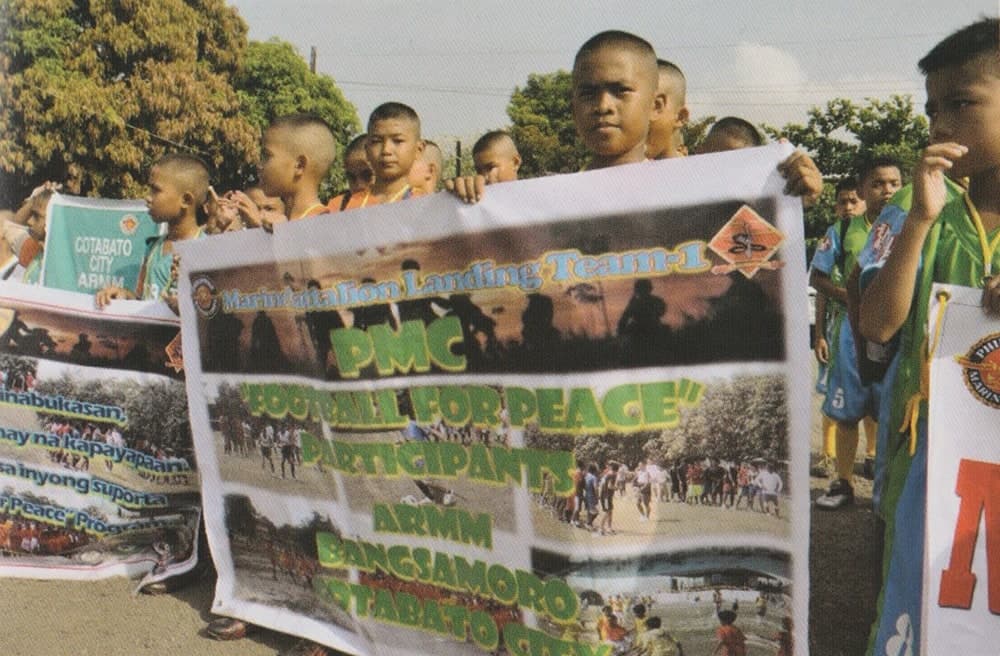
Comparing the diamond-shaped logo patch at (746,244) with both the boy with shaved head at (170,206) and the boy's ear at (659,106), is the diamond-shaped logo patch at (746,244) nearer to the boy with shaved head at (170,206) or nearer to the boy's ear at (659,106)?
the boy's ear at (659,106)

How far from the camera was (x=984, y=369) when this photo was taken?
6.34ft

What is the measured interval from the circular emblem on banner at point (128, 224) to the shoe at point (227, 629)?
3.52 m

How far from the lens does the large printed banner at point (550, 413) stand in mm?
2197

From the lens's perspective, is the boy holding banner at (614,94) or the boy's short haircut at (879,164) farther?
the boy's short haircut at (879,164)

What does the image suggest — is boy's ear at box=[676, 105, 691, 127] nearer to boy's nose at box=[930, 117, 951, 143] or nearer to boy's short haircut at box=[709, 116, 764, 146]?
boy's short haircut at box=[709, 116, 764, 146]

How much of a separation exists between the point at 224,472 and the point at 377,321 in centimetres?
110

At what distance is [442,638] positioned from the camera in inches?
107

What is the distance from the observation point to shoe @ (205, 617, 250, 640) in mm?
3277

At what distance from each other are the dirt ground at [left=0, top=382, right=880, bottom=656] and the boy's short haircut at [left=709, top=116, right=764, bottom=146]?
2.05m

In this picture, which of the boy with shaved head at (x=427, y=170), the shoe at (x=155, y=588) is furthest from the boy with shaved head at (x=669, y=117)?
the shoe at (x=155, y=588)

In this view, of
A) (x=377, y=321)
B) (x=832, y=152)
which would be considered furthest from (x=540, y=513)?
(x=832, y=152)

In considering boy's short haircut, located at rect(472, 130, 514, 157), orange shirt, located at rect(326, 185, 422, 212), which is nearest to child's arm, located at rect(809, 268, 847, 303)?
boy's short haircut, located at rect(472, 130, 514, 157)

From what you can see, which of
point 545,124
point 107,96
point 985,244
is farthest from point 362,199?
point 545,124

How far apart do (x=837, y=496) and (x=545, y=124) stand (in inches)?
1355
